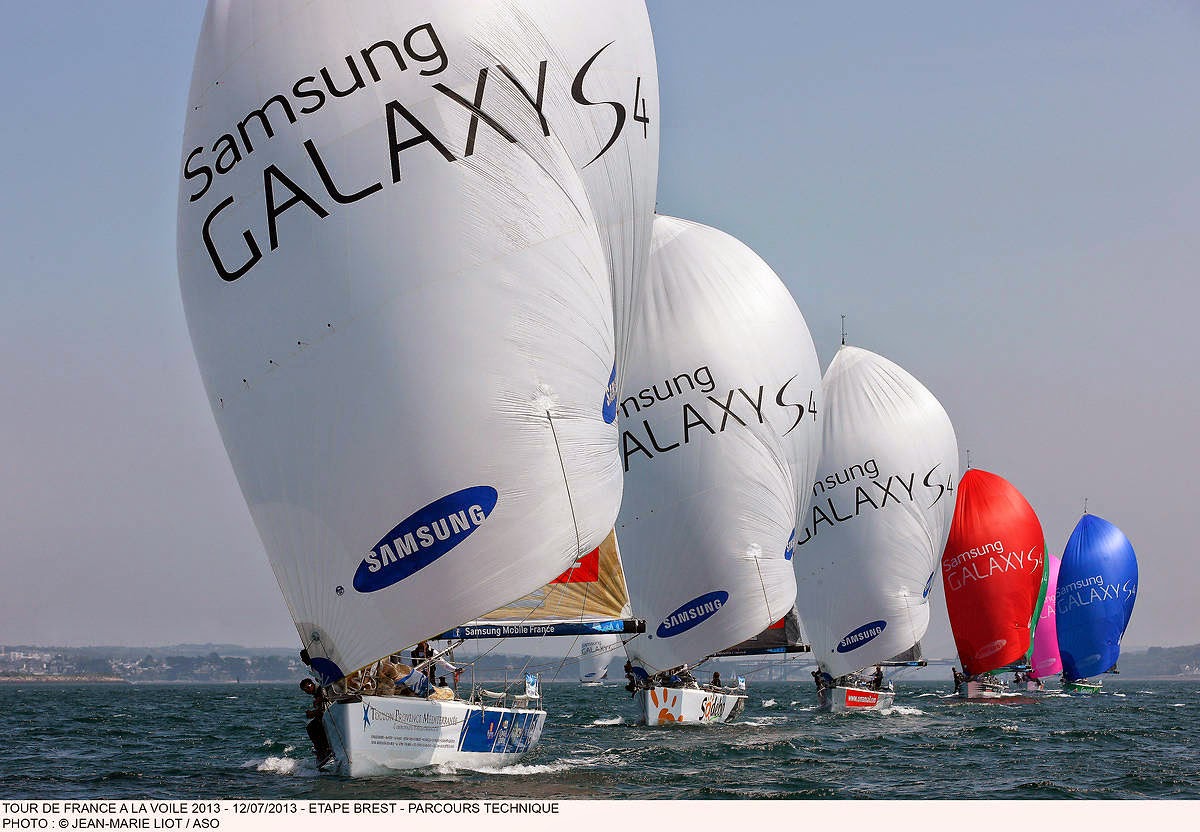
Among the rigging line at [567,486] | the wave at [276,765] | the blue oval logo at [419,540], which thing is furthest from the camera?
the wave at [276,765]

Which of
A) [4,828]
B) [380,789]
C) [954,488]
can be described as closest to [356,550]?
[380,789]

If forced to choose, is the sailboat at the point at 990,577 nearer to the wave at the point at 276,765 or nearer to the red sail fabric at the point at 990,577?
the red sail fabric at the point at 990,577

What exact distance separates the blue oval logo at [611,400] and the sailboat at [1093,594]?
36.0m

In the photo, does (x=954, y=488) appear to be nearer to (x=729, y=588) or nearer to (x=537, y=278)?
(x=729, y=588)

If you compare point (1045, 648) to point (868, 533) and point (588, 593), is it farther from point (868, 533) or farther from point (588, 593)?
point (588, 593)

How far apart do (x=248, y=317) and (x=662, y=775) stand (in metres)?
7.17

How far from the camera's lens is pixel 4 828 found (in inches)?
371

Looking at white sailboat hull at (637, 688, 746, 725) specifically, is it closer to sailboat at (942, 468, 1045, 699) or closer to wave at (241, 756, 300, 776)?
wave at (241, 756, 300, 776)

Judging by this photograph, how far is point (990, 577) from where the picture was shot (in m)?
38.8

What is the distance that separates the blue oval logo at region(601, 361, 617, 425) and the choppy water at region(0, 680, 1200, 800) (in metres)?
4.18

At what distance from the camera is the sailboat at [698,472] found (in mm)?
25406

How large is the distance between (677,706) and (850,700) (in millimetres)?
8388

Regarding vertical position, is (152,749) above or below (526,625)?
below

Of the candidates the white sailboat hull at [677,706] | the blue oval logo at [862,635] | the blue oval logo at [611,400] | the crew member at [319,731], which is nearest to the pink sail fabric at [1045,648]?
the blue oval logo at [862,635]
